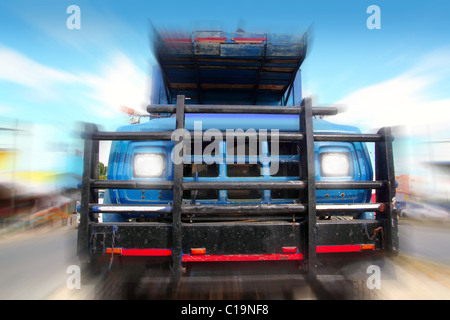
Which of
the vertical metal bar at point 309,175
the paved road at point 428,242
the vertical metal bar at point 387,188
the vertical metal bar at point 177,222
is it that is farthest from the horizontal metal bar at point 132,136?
the paved road at point 428,242

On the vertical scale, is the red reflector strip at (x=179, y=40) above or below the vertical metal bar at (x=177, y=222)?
above

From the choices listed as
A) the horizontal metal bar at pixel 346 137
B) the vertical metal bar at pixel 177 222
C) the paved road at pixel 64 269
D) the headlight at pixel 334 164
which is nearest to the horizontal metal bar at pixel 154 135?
the vertical metal bar at pixel 177 222

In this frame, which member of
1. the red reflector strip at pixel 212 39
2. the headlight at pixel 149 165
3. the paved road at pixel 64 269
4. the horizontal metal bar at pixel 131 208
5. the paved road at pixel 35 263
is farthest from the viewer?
the red reflector strip at pixel 212 39

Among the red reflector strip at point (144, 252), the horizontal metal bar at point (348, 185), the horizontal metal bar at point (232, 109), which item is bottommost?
the red reflector strip at point (144, 252)

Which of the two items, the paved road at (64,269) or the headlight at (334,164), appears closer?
the headlight at (334,164)

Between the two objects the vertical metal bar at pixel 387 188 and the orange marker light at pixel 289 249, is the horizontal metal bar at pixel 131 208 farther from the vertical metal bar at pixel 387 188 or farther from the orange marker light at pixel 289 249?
the vertical metal bar at pixel 387 188

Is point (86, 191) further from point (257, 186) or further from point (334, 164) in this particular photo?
point (334, 164)

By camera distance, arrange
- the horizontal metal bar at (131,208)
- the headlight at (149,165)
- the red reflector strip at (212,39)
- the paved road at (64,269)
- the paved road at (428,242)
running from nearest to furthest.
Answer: the horizontal metal bar at (131,208), the headlight at (149,165), the paved road at (64,269), the red reflector strip at (212,39), the paved road at (428,242)

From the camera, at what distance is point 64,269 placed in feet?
12.0

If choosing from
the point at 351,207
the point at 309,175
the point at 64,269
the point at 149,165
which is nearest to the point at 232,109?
the point at 309,175

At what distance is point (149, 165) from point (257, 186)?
3.35ft

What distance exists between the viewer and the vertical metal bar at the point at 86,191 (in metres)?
1.83

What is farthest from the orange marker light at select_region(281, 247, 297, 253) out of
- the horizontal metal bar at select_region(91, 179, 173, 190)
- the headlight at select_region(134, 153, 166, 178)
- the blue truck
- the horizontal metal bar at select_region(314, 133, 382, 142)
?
the headlight at select_region(134, 153, 166, 178)
